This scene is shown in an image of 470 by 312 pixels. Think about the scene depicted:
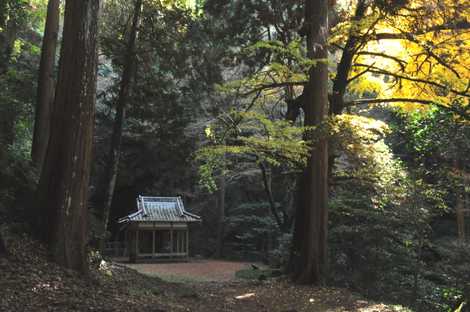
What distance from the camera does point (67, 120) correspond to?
670cm

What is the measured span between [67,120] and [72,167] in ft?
2.38

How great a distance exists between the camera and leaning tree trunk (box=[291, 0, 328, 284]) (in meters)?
10.3

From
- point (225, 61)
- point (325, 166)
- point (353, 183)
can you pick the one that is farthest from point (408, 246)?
point (225, 61)

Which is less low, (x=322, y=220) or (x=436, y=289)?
(x=322, y=220)

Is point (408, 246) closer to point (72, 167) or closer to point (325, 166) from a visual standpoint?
point (325, 166)

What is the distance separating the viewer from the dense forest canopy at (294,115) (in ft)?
22.4

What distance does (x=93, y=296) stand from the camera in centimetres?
570

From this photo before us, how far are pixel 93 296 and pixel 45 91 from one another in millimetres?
8737

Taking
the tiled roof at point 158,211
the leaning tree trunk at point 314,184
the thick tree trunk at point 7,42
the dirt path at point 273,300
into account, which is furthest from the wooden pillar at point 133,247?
the leaning tree trunk at point 314,184

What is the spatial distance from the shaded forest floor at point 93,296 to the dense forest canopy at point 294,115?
0.32m

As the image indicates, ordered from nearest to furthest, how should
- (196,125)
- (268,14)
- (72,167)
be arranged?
(72,167) < (268,14) < (196,125)

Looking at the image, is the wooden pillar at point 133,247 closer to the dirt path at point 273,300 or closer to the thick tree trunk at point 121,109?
the thick tree trunk at point 121,109

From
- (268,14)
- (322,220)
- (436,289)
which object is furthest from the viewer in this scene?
(268,14)

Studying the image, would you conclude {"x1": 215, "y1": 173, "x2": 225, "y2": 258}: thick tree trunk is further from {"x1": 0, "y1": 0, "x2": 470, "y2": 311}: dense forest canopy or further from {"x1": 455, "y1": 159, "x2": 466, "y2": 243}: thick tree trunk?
{"x1": 455, "y1": 159, "x2": 466, "y2": 243}: thick tree trunk
